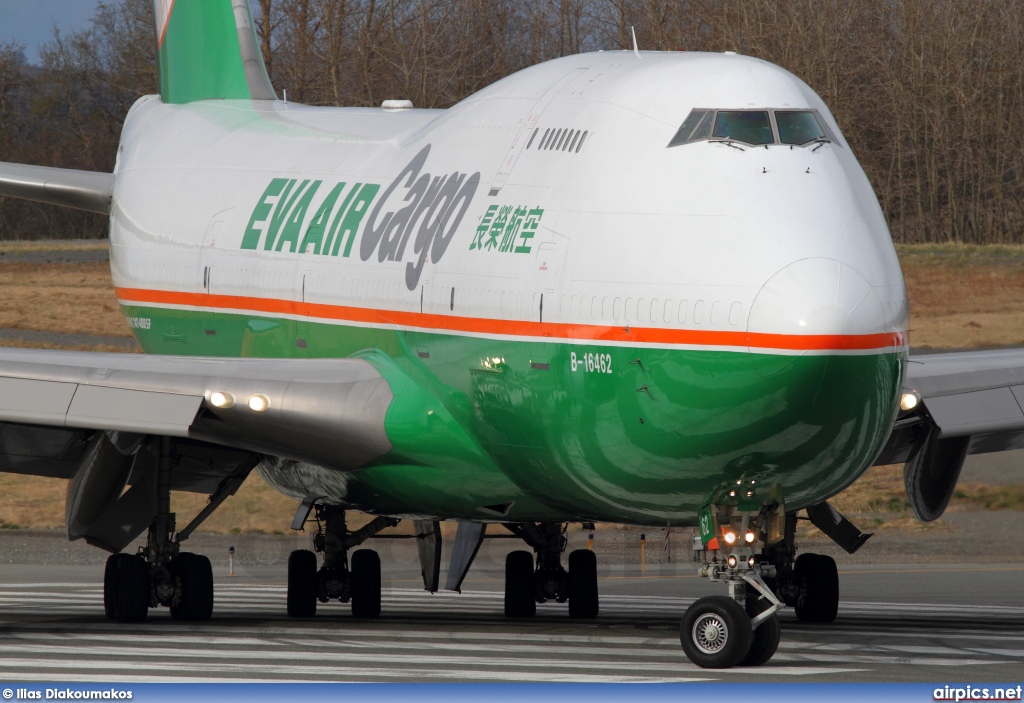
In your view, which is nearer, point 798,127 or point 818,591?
point 798,127

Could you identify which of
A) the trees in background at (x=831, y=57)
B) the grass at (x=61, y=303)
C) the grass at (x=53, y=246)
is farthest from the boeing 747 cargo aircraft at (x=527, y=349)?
the grass at (x=53, y=246)

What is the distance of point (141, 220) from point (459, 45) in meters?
41.7

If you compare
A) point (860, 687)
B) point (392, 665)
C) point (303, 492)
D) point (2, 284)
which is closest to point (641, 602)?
point (303, 492)

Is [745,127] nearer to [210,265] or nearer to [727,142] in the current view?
[727,142]

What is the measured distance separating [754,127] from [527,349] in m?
2.61

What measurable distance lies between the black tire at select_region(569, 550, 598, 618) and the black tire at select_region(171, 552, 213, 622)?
4.85 meters

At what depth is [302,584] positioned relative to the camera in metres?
21.2

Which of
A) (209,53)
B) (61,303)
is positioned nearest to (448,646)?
(209,53)

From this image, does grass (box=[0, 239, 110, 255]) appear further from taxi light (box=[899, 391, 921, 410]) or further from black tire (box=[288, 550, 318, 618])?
taxi light (box=[899, 391, 921, 410])

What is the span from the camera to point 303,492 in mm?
19828

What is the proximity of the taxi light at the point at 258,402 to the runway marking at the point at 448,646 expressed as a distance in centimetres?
230

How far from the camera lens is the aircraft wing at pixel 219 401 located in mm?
16656

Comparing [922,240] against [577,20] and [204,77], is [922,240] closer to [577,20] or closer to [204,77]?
[577,20]

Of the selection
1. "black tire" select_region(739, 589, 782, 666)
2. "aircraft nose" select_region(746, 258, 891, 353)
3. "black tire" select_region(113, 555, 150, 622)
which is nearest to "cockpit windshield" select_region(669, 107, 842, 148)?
"aircraft nose" select_region(746, 258, 891, 353)
